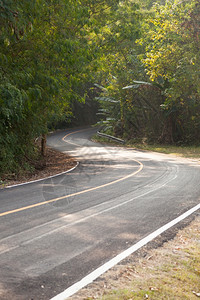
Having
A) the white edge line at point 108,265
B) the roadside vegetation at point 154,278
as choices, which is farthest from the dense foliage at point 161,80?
the roadside vegetation at point 154,278

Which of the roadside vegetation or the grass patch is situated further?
the grass patch

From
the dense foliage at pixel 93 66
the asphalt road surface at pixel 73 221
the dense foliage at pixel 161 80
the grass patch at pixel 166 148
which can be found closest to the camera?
the asphalt road surface at pixel 73 221

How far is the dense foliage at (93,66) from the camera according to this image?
13.2 meters

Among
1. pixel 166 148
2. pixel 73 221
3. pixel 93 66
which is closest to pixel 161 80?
pixel 166 148

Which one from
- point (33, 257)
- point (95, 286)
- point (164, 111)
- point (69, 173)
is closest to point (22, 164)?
point (69, 173)

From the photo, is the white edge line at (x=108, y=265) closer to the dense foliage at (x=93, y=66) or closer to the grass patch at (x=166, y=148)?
the dense foliage at (x=93, y=66)

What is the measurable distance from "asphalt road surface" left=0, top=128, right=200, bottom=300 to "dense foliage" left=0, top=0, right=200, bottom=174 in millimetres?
3512

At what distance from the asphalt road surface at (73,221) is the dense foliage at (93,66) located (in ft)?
11.5

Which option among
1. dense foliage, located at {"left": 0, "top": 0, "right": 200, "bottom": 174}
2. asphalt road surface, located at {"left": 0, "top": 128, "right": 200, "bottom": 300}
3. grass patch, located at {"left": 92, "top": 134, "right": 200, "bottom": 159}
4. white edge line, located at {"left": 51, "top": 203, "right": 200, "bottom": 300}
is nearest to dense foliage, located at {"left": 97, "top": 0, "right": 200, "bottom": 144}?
dense foliage, located at {"left": 0, "top": 0, "right": 200, "bottom": 174}

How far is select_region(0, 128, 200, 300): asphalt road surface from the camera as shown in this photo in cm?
489

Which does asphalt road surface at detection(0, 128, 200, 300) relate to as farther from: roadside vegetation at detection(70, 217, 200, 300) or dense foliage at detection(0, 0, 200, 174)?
dense foliage at detection(0, 0, 200, 174)

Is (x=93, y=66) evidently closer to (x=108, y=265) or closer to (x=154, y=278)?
(x=108, y=265)

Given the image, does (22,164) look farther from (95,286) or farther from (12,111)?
(95,286)

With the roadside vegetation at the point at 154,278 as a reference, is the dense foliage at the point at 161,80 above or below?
above
